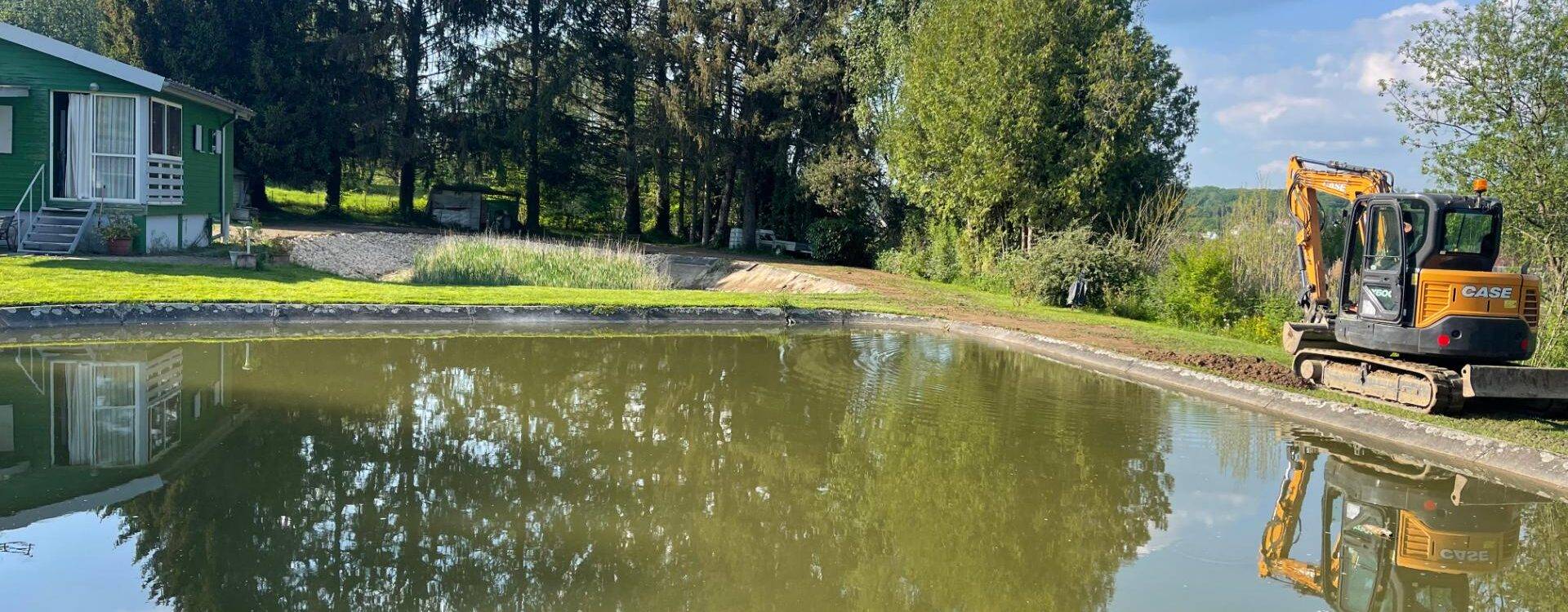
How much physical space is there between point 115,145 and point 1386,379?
910 inches

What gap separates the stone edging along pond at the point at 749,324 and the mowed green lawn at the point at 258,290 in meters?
0.31

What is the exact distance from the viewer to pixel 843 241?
114 ft

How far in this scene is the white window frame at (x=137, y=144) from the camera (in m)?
21.0

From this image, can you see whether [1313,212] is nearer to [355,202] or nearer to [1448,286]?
[1448,286]

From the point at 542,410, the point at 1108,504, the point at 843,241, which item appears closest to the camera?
the point at 1108,504

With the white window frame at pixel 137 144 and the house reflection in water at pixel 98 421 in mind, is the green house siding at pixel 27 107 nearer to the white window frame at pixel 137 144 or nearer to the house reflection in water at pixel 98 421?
the white window frame at pixel 137 144

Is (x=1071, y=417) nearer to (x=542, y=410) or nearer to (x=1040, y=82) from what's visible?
(x=542, y=410)

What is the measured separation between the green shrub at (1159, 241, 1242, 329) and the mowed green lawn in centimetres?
576

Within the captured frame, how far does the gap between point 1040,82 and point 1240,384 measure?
47.9 ft

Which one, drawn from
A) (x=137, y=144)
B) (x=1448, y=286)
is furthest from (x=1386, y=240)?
(x=137, y=144)

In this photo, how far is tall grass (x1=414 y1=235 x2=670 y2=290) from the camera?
72.5ft

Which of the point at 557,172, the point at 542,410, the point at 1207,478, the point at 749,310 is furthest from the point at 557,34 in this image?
the point at 1207,478

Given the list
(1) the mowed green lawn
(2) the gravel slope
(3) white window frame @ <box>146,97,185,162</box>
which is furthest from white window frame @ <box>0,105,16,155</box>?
(2) the gravel slope

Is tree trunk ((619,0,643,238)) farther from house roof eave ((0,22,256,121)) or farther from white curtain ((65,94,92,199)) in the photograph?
white curtain ((65,94,92,199))
